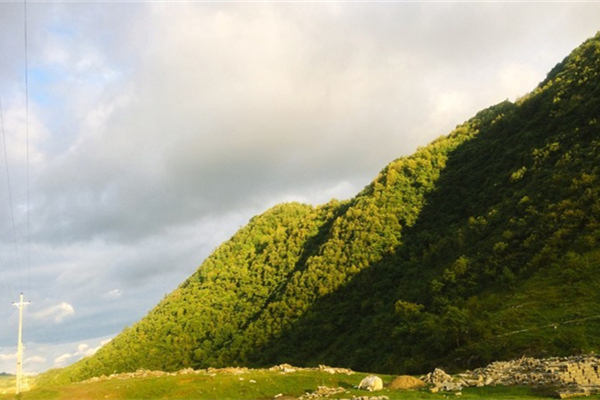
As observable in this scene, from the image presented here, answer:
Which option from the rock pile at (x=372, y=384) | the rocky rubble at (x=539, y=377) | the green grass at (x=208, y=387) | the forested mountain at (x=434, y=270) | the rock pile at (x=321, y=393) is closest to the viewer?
the rocky rubble at (x=539, y=377)

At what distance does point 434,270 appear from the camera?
8812 centimetres

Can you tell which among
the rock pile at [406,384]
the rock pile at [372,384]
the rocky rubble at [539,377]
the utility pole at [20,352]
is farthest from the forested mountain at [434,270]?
→ the utility pole at [20,352]

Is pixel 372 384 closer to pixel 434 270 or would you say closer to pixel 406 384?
pixel 406 384

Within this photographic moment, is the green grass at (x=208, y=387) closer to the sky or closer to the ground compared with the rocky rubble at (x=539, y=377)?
closer to the sky

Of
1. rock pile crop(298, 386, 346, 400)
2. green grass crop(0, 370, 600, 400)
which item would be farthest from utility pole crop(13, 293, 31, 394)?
rock pile crop(298, 386, 346, 400)

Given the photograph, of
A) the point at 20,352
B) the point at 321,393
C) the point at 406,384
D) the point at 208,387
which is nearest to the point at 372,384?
the point at 406,384

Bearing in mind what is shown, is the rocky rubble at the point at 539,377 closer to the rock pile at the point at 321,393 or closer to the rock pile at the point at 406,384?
the rock pile at the point at 406,384

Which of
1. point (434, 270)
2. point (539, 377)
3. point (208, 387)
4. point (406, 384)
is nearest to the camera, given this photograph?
point (539, 377)

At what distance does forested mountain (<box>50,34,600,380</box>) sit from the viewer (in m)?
57.4

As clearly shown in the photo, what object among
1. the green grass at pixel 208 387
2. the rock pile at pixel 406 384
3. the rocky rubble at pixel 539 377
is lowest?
the rocky rubble at pixel 539 377

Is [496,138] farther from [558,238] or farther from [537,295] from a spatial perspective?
[537,295]

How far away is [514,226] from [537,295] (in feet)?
70.1

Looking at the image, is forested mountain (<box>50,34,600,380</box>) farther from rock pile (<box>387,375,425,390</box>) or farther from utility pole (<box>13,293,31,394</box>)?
utility pole (<box>13,293,31,394</box>)

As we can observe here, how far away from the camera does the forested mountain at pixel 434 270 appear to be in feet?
188
